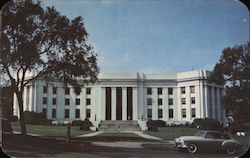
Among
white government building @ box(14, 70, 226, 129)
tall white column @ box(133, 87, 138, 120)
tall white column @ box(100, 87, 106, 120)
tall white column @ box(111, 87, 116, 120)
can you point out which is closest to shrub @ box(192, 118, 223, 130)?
white government building @ box(14, 70, 226, 129)

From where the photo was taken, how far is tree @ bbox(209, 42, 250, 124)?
4957 millimetres

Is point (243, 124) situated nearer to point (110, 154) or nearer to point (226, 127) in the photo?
point (226, 127)

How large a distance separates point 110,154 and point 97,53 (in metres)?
1.24

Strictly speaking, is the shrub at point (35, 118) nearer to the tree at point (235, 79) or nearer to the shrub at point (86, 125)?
the shrub at point (86, 125)

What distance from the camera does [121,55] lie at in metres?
5.04

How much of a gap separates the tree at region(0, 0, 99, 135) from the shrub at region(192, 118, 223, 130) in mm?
1355

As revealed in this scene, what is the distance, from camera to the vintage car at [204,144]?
16.1ft

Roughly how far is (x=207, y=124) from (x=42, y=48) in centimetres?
222

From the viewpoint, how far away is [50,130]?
4996 mm

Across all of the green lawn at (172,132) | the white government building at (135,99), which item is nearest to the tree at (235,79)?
the white government building at (135,99)

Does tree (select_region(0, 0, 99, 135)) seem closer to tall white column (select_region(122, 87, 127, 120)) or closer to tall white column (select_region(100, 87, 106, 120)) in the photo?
tall white column (select_region(100, 87, 106, 120))

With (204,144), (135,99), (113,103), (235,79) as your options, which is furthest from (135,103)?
(235,79)

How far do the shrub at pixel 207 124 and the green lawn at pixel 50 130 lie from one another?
1.34 m

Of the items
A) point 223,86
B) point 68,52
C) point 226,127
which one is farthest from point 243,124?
point 68,52
